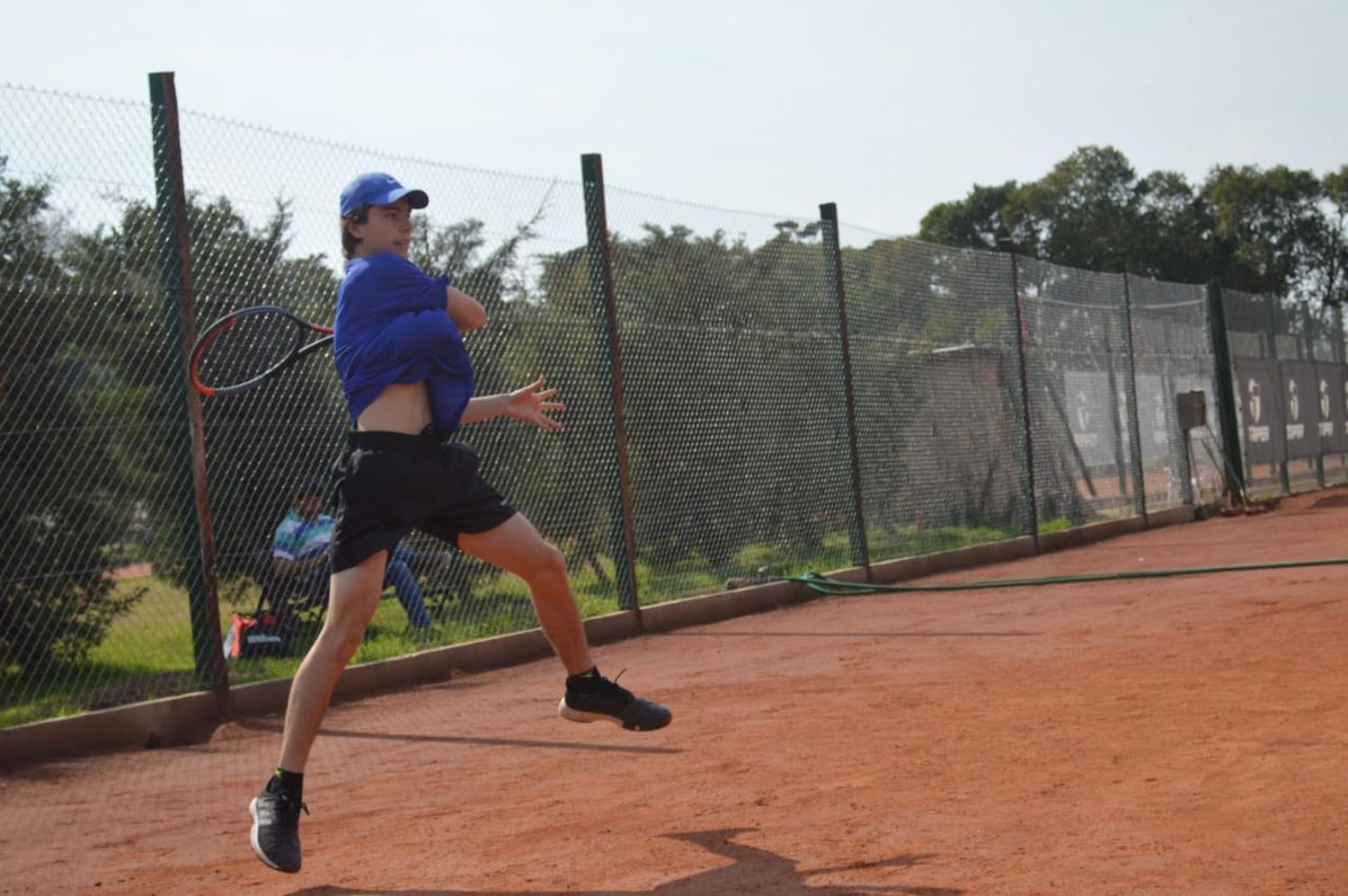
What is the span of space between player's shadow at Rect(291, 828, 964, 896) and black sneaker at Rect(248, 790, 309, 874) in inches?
3.7

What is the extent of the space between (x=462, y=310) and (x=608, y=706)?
4.26ft

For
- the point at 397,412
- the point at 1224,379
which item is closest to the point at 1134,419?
the point at 1224,379

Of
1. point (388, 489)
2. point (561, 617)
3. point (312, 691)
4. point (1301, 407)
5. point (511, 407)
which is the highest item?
point (1301, 407)

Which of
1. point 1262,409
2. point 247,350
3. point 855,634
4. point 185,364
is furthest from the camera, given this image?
point 1262,409

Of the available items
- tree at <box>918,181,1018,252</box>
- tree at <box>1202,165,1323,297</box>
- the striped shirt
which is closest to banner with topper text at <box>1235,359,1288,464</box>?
the striped shirt

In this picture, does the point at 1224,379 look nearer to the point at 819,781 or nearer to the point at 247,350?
the point at 247,350

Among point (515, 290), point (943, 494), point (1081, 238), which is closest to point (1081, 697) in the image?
point (515, 290)

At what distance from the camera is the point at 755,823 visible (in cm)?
426

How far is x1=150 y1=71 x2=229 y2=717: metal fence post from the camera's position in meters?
7.39

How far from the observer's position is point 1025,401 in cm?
1464

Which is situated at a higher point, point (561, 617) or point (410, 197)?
point (410, 197)

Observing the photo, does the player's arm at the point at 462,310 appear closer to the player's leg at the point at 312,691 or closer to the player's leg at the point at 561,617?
the player's leg at the point at 561,617

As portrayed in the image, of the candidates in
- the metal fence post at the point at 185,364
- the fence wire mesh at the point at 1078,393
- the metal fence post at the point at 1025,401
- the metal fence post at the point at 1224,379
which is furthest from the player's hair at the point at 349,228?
the metal fence post at the point at 1224,379

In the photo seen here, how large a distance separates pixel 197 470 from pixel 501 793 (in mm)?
3078
